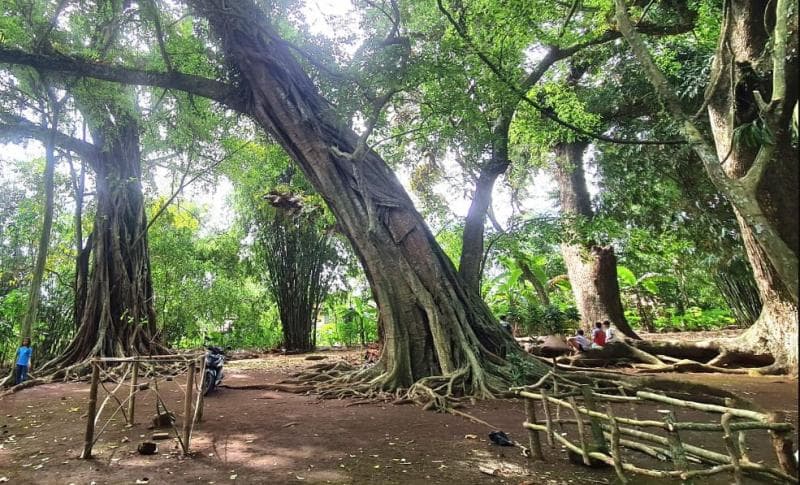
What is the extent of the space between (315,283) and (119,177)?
200 inches

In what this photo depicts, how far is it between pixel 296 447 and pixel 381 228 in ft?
10.8

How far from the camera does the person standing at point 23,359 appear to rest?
6.25 m

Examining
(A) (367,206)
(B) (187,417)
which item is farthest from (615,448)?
(A) (367,206)

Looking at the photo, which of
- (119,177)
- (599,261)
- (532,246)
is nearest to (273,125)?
(119,177)

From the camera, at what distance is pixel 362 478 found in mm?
2609

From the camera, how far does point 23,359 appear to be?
6473 mm

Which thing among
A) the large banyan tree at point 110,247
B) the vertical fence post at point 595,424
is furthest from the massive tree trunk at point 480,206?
the large banyan tree at point 110,247

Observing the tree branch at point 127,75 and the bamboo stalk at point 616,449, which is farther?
the tree branch at point 127,75

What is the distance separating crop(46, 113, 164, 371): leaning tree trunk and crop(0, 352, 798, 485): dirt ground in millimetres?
2725

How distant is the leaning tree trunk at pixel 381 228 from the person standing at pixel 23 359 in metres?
4.60

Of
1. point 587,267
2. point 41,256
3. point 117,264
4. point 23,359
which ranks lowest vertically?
point 23,359

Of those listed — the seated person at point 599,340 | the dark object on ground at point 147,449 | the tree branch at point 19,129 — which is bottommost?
the dark object on ground at point 147,449

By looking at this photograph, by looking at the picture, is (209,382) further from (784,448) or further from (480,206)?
(784,448)

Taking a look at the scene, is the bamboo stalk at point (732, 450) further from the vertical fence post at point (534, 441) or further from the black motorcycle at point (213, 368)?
the black motorcycle at point (213, 368)
